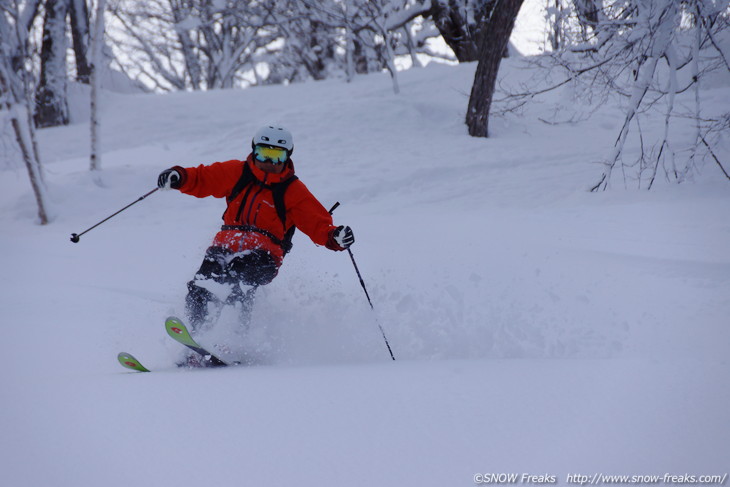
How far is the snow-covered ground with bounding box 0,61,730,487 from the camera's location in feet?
5.91

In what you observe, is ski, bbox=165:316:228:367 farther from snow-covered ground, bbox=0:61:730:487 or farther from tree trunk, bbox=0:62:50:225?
tree trunk, bbox=0:62:50:225

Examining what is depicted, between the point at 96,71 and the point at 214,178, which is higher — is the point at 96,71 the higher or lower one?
the higher one

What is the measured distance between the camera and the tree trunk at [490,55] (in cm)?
848

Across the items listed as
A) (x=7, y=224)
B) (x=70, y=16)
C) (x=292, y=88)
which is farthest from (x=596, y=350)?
(x=70, y=16)

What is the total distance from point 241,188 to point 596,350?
2.68 meters

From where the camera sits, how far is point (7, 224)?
7395mm

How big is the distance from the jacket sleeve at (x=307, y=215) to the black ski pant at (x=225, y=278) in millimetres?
345

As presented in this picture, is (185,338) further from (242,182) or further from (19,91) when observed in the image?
(19,91)

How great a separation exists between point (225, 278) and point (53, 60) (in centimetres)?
1077

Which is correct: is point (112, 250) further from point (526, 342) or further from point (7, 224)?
point (526, 342)

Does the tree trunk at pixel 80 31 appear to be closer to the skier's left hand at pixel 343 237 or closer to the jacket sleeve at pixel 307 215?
the jacket sleeve at pixel 307 215

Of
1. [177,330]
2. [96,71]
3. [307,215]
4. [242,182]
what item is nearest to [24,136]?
[96,71]

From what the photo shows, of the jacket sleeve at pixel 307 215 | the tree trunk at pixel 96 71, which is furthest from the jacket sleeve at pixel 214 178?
the tree trunk at pixel 96 71

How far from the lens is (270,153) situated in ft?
11.5
